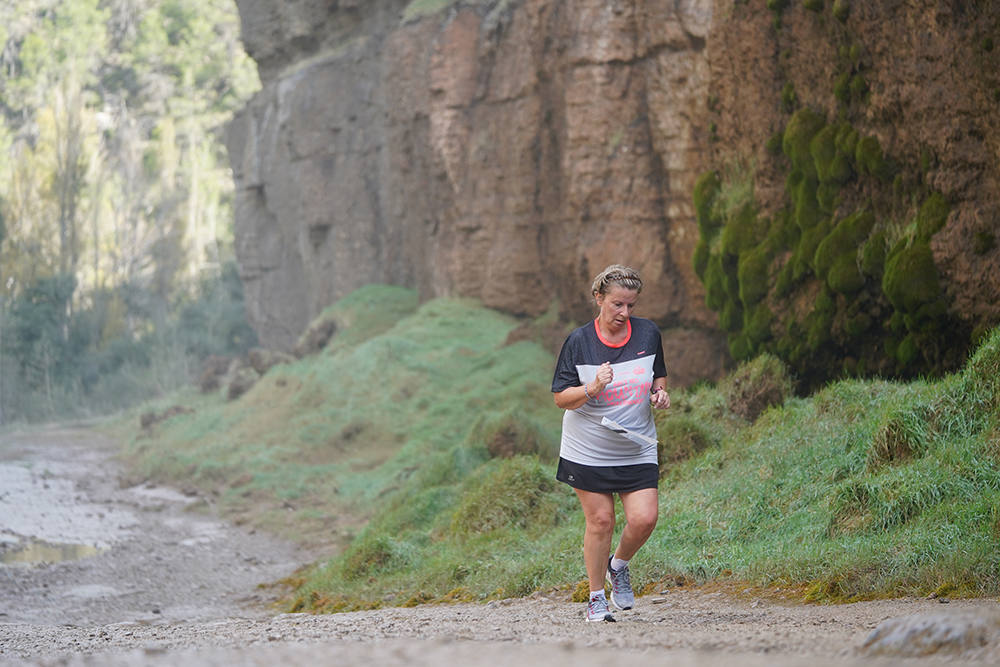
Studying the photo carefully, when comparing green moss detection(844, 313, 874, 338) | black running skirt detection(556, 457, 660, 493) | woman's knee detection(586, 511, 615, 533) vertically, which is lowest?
Result: woman's knee detection(586, 511, 615, 533)

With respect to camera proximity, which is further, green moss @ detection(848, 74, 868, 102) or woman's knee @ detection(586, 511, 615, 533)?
green moss @ detection(848, 74, 868, 102)

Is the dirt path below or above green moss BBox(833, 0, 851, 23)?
below

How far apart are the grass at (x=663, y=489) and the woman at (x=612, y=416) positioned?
4.53ft

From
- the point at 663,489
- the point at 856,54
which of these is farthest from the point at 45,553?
the point at 856,54

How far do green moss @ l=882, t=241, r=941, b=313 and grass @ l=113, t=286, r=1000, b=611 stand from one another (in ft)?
2.42

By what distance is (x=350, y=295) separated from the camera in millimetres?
25312

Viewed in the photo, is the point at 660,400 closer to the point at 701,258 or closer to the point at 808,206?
the point at 808,206

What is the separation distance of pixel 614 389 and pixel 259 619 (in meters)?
4.24

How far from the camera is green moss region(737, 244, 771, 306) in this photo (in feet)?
39.4

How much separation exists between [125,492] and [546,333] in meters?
7.26

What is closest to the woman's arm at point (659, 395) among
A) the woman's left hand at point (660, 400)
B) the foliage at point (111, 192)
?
the woman's left hand at point (660, 400)

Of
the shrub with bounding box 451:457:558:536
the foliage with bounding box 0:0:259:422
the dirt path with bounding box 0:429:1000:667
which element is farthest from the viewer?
the foliage with bounding box 0:0:259:422

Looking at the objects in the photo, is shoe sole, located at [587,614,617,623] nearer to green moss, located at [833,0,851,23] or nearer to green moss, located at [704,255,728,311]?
green moss, located at [833,0,851,23]

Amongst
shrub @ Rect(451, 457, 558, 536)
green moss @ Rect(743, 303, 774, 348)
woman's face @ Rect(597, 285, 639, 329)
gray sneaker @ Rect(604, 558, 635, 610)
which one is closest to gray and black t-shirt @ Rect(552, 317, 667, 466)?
woman's face @ Rect(597, 285, 639, 329)
